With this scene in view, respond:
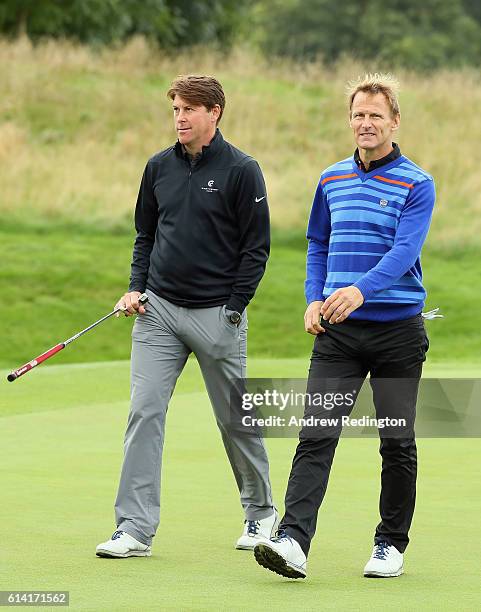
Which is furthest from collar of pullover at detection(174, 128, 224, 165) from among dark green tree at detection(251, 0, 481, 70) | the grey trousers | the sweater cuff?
dark green tree at detection(251, 0, 481, 70)

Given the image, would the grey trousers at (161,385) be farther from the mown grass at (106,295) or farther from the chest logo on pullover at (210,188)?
the mown grass at (106,295)

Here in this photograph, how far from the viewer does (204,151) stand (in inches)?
223

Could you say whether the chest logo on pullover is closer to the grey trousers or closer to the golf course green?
the grey trousers

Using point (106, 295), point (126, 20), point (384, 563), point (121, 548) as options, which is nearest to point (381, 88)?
point (384, 563)

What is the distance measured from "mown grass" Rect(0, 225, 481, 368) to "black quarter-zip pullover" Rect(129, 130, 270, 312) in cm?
1088

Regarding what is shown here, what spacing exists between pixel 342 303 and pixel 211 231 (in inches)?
31.5

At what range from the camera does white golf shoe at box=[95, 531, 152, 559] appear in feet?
17.5

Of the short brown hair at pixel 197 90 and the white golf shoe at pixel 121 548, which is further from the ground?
the short brown hair at pixel 197 90

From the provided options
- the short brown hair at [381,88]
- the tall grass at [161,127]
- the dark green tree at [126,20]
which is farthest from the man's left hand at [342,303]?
the dark green tree at [126,20]

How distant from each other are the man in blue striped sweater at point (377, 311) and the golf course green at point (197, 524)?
27 centimetres

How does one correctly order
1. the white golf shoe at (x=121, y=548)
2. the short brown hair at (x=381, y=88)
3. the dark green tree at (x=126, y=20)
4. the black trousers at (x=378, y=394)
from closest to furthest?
the black trousers at (x=378, y=394) → the short brown hair at (x=381, y=88) → the white golf shoe at (x=121, y=548) → the dark green tree at (x=126, y=20)

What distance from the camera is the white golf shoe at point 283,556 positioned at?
15.8 feet

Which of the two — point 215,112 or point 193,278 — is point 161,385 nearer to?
point 193,278

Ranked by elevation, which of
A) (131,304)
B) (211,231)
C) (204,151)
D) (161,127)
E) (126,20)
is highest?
(126,20)
